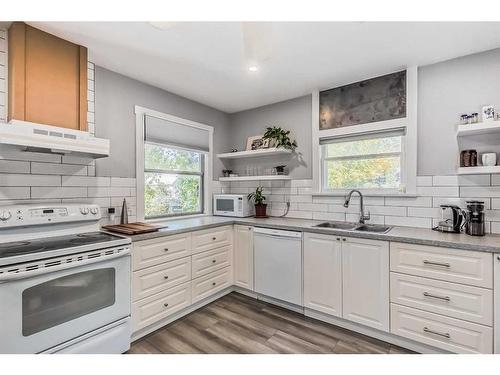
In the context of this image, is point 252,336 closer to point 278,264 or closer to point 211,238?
point 278,264

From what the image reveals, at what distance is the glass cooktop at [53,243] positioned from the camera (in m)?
1.54

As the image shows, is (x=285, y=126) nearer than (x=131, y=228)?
No

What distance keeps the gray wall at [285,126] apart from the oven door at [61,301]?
217 centimetres

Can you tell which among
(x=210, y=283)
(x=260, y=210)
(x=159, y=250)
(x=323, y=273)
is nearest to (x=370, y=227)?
(x=323, y=273)

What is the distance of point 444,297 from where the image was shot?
1.86 metres

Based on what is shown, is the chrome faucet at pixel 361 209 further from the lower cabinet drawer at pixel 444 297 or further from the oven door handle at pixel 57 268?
the oven door handle at pixel 57 268

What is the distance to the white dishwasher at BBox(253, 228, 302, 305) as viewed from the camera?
8.45ft

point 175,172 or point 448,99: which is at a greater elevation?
point 448,99

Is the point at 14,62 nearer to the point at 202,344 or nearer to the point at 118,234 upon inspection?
the point at 118,234

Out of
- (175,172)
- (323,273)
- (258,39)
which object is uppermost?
(258,39)

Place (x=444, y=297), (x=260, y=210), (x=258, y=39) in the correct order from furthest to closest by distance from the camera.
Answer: (x=260, y=210) < (x=444, y=297) < (x=258, y=39)

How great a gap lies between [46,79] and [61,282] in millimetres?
1489
